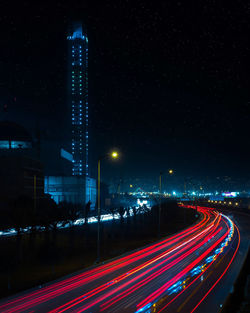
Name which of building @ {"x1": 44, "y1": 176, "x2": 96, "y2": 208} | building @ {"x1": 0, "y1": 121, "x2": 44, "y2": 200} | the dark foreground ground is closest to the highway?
the dark foreground ground

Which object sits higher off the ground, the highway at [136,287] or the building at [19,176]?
the building at [19,176]

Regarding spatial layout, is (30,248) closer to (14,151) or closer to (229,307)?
(229,307)

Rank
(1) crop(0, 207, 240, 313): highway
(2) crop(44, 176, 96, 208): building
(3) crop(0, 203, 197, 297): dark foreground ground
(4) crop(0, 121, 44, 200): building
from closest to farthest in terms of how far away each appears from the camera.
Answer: (1) crop(0, 207, 240, 313): highway → (3) crop(0, 203, 197, 297): dark foreground ground → (4) crop(0, 121, 44, 200): building → (2) crop(44, 176, 96, 208): building

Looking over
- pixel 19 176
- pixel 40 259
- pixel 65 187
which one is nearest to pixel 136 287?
pixel 40 259

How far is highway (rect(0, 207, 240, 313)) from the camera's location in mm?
17375

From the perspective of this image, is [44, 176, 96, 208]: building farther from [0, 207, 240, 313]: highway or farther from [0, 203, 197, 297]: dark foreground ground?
[0, 207, 240, 313]: highway

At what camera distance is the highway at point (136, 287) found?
17375 mm

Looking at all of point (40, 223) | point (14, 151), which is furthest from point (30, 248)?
point (14, 151)

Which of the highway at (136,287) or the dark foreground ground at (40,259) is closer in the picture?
the highway at (136,287)

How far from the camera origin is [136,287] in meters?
21.3

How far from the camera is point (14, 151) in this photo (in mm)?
101125

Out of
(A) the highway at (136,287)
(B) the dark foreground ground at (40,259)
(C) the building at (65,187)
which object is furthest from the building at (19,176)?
(A) the highway at (136,287)

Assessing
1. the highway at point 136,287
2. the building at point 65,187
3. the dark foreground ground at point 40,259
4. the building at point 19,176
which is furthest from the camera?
the building at point 65,187

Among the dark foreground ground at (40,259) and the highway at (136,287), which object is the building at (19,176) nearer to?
the dark foreground ground at (40,259)
